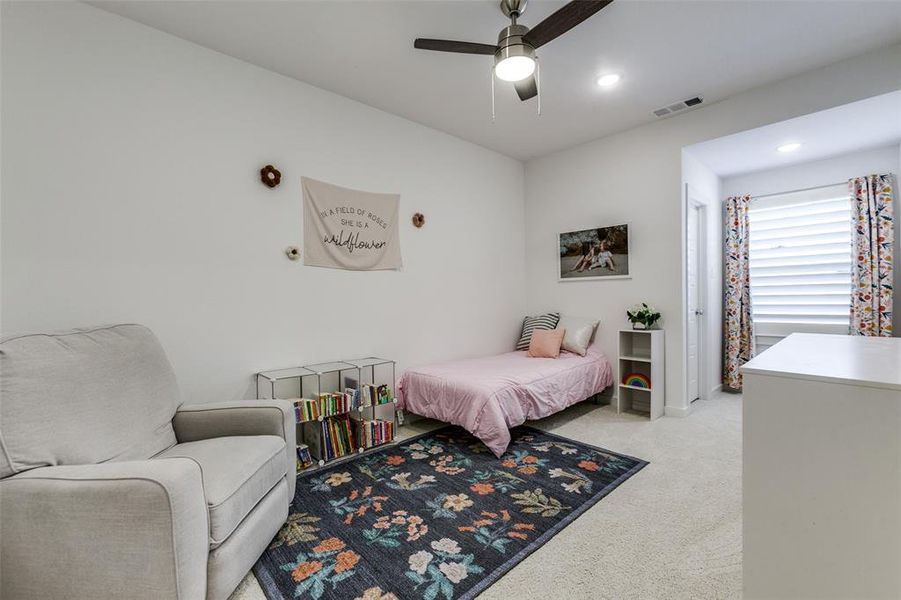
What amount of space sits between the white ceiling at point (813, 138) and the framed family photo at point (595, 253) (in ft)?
3.24

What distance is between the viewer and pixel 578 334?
3.96 metres

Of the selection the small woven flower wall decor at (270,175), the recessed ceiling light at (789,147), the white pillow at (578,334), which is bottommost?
the white pillow at (578,334)

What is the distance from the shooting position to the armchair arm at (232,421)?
193 cm

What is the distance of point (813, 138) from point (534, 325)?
9.60 feet

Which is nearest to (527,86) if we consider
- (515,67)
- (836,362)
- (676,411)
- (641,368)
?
(515,67)

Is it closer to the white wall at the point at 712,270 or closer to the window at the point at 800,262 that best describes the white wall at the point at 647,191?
the white wall at the point at 712,270

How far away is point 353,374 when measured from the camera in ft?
10.1

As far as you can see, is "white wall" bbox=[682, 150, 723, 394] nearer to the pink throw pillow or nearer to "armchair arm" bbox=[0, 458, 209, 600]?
the pink throw pillow

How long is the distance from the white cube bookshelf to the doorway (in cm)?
32

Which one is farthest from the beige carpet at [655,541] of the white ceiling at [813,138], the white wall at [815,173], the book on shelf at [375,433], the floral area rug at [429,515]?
the white wall at [815,173]

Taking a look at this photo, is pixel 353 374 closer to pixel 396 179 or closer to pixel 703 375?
pixel 396 179

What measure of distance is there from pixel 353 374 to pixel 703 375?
360 cm

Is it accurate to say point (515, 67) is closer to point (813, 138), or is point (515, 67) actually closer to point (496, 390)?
point (496, 390)

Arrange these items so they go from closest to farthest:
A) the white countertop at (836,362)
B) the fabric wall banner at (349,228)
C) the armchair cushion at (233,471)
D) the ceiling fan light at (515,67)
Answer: the white countertop at (836,362) → the armchair cushion at (233,471) → the ceiling fan light at (515,67) → the fabric wall banner at (349,228)
